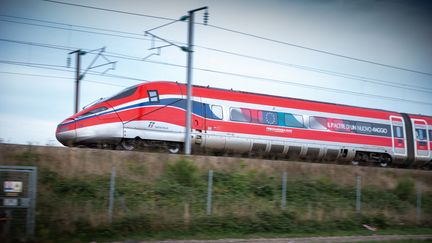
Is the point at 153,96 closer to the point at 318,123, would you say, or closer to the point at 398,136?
the point at 318,123

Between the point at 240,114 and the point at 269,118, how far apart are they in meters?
1.70

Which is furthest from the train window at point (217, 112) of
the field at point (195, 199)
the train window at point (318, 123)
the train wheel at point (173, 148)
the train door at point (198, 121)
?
the train window at point (318, 123)

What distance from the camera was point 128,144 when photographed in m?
20.0

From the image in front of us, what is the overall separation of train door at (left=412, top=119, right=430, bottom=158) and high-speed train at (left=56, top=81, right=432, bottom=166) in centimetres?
6

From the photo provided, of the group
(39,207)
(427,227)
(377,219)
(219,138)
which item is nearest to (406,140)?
(427,227)

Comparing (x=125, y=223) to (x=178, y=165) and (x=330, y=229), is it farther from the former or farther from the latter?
(x=330, y=229)

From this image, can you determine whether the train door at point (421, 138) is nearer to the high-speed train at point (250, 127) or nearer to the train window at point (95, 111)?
the high-speed train at point (250, 127)

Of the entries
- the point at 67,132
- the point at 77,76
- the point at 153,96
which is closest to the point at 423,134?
the point at 153,96

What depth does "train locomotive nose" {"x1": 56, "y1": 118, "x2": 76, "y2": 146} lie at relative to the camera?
18.8m

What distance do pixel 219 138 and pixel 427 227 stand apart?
9.58m

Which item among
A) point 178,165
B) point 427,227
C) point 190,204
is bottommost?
point 427,227

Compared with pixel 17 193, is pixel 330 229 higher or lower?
lower

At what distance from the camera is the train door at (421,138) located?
2795cm

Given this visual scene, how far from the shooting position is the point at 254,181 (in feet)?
56.6
